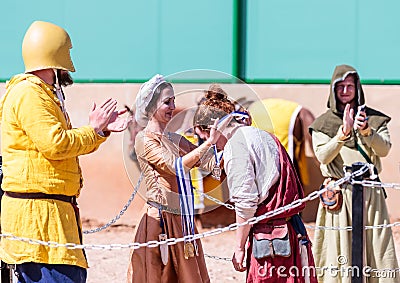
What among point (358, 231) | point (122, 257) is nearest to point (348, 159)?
point (358, 231)

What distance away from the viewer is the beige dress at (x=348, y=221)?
5.96 m

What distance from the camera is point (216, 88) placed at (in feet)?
16.5

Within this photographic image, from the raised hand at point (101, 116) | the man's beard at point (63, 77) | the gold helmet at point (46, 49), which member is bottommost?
the raised hand at point (101, 116)

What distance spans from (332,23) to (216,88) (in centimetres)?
436

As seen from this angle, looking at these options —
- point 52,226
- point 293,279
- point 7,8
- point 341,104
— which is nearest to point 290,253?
point 293,279

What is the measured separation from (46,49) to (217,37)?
5047 mm

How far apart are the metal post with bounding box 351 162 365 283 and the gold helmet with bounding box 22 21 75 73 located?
170 centimetres

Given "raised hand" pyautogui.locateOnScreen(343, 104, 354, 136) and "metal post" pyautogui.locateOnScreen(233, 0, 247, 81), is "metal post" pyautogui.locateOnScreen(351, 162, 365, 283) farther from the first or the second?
"metal post" pyautogui.locateOnScreen(233, 0, 247, 81)

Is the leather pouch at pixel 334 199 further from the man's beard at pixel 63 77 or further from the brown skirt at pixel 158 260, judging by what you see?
the man's beard at pixel 63 77

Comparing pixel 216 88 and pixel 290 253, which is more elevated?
pixel 216 88

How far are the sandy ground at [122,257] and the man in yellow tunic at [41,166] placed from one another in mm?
2728

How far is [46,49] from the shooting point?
4.57 m

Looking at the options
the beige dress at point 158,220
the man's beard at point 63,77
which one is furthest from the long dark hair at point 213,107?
the man's beard at point 63,77

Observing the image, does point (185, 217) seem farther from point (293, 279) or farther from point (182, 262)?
point (293, 279)
